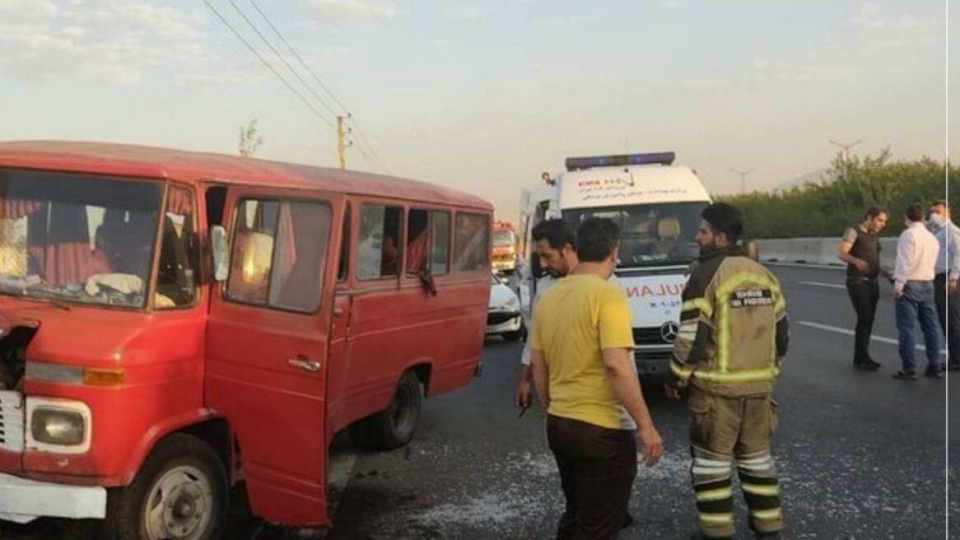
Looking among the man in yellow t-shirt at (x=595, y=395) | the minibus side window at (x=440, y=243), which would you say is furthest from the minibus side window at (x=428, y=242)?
the man in yellow t-shirt at (x=595, y=395)

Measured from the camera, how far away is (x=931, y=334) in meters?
9.67

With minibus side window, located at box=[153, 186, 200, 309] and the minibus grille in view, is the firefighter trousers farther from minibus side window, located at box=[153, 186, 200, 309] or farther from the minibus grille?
the minibus grille

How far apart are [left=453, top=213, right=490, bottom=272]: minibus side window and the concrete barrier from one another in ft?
66.1

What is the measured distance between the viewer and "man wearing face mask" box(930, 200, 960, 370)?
32.9 feet

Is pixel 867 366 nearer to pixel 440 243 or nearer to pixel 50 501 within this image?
pixel 440 243

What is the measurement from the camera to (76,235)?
4684 mm

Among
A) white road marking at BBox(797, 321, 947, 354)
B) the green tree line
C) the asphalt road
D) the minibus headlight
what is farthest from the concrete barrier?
the minibus headlight

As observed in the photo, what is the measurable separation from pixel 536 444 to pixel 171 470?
3.49 m

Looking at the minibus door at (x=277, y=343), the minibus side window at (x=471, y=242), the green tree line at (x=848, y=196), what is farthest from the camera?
the green tree line at (x=848, y=196)

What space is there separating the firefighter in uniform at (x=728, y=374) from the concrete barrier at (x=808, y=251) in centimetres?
2299

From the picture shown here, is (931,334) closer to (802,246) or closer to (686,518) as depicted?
(686,518)

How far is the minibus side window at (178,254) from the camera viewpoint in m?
4.62

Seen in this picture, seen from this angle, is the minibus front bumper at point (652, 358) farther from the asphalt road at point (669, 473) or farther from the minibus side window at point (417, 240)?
the minibus side window at point (417, 240)

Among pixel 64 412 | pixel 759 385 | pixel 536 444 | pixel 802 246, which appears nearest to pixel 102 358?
pixel 64 412
